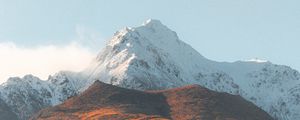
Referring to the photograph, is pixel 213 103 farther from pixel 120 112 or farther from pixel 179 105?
pixel 120 112

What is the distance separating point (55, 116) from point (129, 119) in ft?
92.6

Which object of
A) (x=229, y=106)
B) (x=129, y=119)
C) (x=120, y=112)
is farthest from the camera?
(x=229, y=106)

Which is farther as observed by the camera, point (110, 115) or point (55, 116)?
point (55, 116)

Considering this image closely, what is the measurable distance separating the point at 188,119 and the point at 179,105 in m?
20.2

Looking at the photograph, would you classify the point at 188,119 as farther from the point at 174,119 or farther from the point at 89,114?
the point at 89,114

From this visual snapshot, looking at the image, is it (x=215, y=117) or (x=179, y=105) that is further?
(x=179, y=105)

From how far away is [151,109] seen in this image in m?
196

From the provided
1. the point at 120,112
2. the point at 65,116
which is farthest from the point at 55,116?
the point at 120,112

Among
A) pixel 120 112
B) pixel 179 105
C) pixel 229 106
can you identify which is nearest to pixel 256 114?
pixel 229 106

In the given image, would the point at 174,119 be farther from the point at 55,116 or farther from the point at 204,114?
the point at 55,116

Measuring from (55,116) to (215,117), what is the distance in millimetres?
41040

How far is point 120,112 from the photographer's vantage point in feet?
606

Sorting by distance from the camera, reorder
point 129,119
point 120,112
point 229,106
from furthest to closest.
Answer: point 229,106 < point 120,112 < point 129,119

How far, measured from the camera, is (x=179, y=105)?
19938 centimetres
